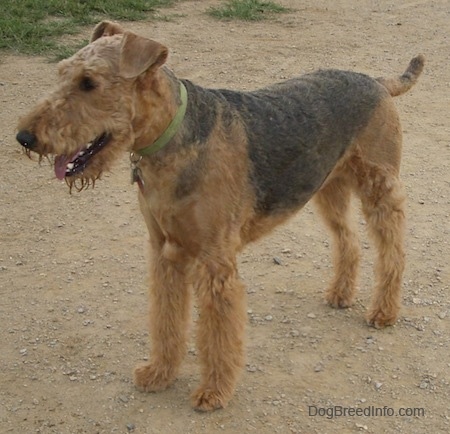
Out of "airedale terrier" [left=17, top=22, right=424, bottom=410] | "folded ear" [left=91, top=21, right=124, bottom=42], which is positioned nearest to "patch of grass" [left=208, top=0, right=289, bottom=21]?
"airedale terrier" [left=17, top=22, right=424, bottom=410]

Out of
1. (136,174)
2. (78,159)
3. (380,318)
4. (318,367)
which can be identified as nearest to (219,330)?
(318,367)

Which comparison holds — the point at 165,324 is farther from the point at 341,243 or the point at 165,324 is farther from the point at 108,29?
the point at 108,29

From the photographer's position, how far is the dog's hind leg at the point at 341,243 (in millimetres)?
4789

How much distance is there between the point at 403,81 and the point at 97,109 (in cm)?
234

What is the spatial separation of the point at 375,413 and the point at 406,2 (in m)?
9.72

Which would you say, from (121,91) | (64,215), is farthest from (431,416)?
(64,215)

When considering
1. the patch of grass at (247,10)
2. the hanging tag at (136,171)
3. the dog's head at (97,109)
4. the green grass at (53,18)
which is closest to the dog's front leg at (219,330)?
the hanging tag at (136,171)

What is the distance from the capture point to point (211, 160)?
142 inches

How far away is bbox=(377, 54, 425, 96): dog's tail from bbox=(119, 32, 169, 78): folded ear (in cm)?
185

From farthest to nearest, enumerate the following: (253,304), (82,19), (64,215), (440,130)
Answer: (82,19)
(440,130)
(64,215)
(253,304)

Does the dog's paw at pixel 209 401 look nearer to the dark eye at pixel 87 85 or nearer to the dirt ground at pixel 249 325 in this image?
the dirt ground at pixel 249 325

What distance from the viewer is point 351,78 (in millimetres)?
4340

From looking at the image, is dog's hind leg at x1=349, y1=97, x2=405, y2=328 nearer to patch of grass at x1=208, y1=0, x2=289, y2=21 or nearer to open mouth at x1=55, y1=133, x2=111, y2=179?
open mouth at x1=55, y1=133, x2=111, y2=179

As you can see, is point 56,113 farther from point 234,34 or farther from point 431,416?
point 234,34
